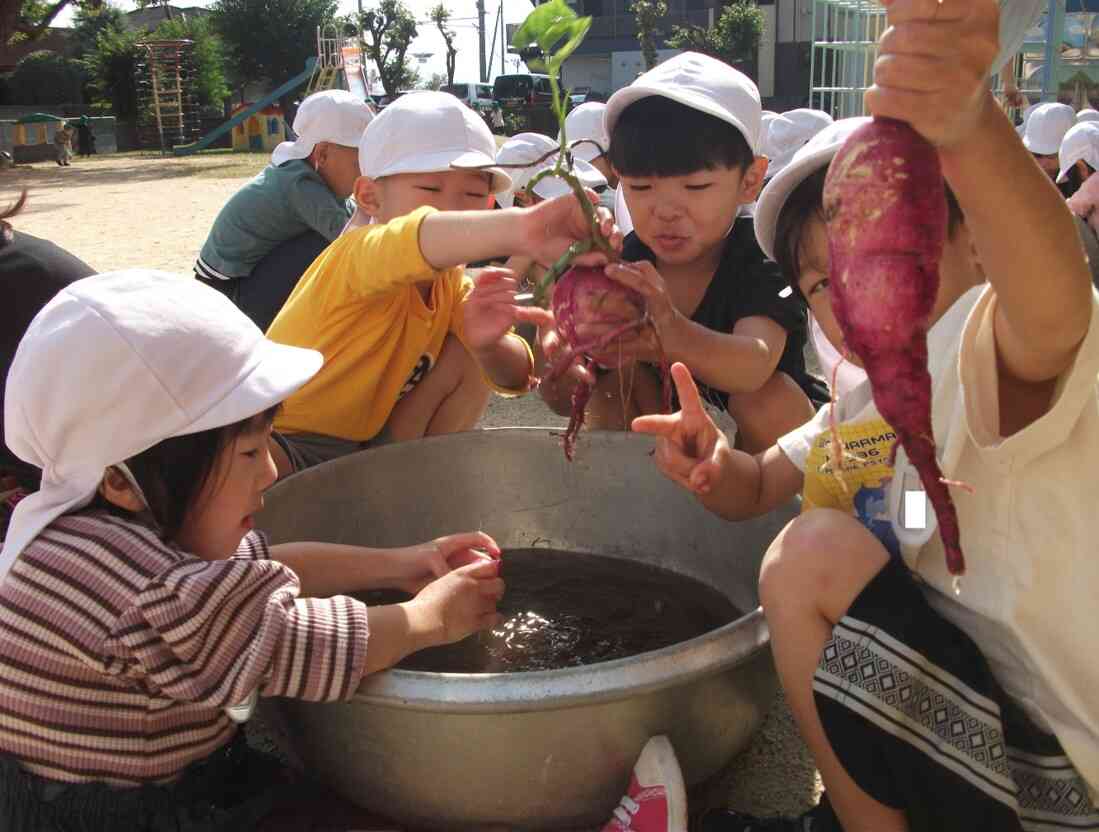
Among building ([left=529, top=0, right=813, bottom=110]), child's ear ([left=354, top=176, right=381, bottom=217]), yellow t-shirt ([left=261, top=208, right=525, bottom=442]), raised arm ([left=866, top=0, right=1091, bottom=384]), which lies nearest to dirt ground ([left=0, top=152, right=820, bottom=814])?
raised arm ([left=866, top=0, right=1091, bottom=384])

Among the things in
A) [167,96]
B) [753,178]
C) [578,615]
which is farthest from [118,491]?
[167,96]

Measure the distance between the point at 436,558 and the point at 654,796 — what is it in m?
0.66

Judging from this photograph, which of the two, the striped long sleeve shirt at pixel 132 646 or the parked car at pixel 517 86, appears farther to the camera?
the parked car at pixel 517 86

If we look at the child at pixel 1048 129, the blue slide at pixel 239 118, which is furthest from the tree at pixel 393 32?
the child at pixel 1048 129

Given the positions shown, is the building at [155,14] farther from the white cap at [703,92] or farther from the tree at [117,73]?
the white cap at [703,92]

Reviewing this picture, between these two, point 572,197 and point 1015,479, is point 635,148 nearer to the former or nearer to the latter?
point 572,197

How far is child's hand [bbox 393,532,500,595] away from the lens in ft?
5.95

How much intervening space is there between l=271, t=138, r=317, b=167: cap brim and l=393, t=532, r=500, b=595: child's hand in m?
2.50

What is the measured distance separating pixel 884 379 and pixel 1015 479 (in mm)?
348

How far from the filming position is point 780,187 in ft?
5.00

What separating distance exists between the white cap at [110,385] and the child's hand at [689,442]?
59cm

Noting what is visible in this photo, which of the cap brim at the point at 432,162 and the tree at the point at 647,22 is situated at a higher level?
the tree at the point at 647,22

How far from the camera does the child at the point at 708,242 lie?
6.80 ft

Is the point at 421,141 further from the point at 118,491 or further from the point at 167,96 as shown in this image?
the point at 167,96
